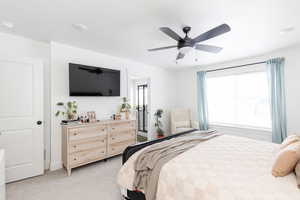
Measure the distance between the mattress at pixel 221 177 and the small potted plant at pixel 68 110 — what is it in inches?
70.7

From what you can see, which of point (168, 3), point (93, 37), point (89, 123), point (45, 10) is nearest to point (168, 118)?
point (89, 123)

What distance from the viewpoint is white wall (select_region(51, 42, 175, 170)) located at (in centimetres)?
285

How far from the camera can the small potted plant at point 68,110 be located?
2902mm

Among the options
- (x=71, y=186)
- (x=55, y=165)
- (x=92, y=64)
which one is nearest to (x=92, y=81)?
(x=92, y=64)

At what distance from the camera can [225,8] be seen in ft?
5.94

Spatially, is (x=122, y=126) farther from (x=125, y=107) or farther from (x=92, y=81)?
(x=92, y=81)

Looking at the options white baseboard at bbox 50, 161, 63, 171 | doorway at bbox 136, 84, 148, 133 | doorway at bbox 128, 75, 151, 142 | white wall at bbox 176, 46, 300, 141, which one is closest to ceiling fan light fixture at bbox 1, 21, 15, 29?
white baseboard at bbox 50, 161, 63, 171

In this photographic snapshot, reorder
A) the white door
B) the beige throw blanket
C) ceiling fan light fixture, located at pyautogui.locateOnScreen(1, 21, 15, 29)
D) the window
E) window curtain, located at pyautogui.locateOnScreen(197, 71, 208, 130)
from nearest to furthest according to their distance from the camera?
the beige throw blanket, ceiling fan light fixture, located at pyautogui.locateOnScreen(1, 21, 15, 29), the white door, the window, window curtain, located at pyautogui.locateOnScreen(197, 71, 208, 130)

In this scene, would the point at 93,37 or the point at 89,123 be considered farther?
the point at 89,123

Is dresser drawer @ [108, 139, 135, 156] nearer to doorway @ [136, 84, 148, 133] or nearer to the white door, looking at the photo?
the white door

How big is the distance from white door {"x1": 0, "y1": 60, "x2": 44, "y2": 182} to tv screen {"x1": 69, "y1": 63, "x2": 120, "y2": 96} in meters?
0.54

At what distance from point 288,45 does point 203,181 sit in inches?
141

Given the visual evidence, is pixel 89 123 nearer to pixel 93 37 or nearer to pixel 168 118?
pixel 93 37

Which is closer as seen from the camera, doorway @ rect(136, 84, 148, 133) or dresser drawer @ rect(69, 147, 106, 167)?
dresser drawer @ rect(69, 147, 106, 167)
